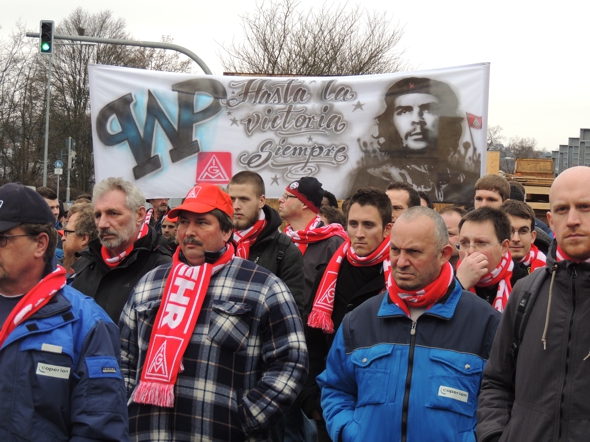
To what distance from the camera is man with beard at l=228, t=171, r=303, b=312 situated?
5.48 metres

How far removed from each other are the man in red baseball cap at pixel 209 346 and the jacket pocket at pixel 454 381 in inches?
31.7

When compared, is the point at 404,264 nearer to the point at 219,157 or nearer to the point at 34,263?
the point at 34,263

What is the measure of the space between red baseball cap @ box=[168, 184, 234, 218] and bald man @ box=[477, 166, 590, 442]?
1646 mm

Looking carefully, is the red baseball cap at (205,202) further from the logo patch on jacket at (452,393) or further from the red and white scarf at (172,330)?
the logo patch on jacket at (452,393)

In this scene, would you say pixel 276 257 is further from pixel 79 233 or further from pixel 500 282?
pixel 500 282

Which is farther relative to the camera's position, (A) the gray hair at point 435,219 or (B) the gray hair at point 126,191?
(B) the gray hair at point 126,191

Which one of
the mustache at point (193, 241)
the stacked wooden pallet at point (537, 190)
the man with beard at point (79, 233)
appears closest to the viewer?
the mustache at point (193, 241)

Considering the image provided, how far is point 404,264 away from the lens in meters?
3.60

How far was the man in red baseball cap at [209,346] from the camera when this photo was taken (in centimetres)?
379

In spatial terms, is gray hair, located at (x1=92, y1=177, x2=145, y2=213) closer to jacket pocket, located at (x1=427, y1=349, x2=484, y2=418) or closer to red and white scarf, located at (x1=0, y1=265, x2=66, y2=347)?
red and white scarf, located at (x1=0, y1=265, x2=66, y2=347)

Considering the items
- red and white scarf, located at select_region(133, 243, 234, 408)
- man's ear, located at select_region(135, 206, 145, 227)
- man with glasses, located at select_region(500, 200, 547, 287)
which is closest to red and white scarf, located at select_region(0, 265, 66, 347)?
red and white scarf, located at select_region(133, 243, 234, 408)

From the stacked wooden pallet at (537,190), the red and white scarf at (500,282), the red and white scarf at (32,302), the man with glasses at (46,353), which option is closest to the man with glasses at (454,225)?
the red and white scarf at (500,282)

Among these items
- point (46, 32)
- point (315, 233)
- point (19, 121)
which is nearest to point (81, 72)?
point (19, 121)

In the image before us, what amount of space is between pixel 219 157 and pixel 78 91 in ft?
152
